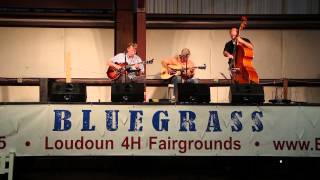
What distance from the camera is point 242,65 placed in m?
8.65

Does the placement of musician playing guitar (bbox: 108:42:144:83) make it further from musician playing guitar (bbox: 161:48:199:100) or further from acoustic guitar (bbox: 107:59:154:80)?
musician playing guitar (bbox: 161:48:199:100)

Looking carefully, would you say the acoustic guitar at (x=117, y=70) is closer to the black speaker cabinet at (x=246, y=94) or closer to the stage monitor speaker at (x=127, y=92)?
the stage monitor speaker at (x=127, y=92)

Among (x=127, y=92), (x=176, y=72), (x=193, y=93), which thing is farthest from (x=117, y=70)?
(x=193, y=93)

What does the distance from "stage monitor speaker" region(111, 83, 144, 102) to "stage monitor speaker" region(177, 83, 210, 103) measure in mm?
629

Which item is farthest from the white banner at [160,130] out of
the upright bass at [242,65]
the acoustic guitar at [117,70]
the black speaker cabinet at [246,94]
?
the acoustic guitar at [117,70]

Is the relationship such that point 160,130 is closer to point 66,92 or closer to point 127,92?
point 127,92

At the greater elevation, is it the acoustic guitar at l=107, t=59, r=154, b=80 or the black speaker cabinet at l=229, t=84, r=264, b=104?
the acoustic guitar at l=107, t=59, r=154, b=80

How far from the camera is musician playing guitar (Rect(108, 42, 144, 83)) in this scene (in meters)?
8.60

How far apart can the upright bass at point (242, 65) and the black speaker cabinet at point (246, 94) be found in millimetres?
1183

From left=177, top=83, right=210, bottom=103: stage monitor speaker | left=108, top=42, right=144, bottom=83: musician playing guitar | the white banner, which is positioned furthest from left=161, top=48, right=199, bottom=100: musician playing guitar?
the white banner
